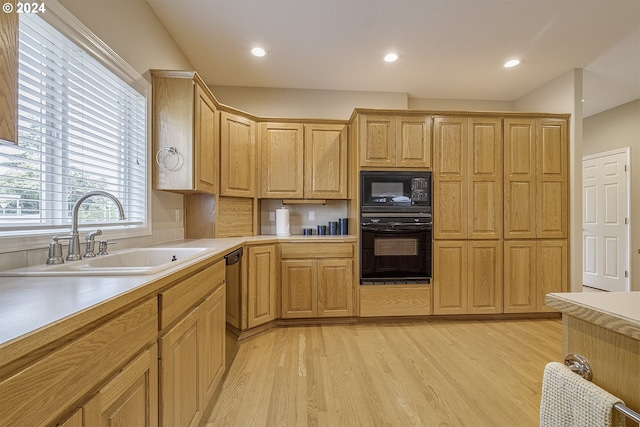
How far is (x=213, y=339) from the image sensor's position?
1.56m

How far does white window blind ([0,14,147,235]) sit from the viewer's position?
1152 millimetres

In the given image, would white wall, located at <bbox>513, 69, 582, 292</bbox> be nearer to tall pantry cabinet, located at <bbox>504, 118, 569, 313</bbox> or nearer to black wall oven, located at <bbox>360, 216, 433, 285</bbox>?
tall pantry cabinet, located at <bbox>504, 118, 569, 313</bbox>

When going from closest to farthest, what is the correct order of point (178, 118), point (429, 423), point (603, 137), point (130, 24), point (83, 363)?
1. point (83, 363)
2. point (429, 423)
3. point (130, 24)
4. point (178, 118)
5. point (603, 137)

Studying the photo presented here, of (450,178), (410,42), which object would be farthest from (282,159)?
(450,178)

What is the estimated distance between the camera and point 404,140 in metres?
2.90

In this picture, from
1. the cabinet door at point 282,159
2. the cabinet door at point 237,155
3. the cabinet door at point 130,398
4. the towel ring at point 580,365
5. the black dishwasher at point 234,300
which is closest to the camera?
the towel ring at point 580,365

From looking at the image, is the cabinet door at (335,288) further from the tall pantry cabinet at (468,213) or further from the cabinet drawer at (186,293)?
the cabinet drawer at (186,293)

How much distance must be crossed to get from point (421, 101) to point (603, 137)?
300 centimetres

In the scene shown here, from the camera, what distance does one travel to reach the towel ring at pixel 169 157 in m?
2.14

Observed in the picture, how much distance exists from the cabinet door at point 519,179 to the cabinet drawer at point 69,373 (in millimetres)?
3357

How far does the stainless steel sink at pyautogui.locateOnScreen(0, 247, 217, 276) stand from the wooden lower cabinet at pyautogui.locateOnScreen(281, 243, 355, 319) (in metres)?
1.17

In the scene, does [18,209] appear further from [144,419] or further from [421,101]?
[421,101]

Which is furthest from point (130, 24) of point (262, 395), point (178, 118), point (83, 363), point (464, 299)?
point (464, 299)

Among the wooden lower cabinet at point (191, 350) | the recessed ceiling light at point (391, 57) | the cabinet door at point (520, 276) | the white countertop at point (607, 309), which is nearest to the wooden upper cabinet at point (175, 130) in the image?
the wooden lower cabinet at point (191, 350)
